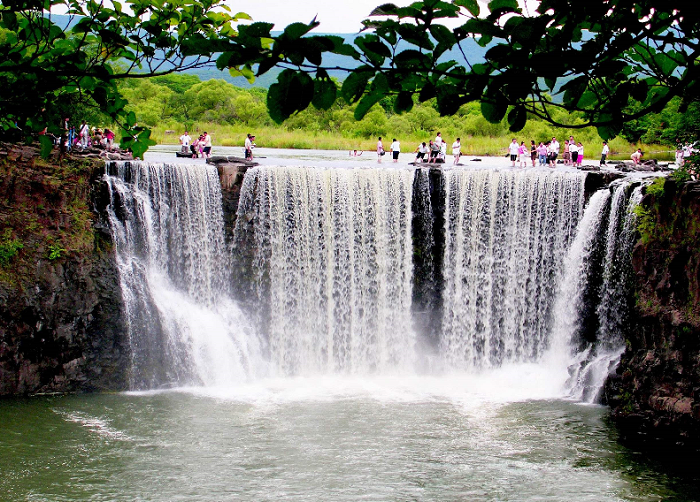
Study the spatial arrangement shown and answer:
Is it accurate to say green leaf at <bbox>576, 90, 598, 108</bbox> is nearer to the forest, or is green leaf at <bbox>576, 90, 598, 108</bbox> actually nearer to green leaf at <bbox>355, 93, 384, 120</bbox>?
green leaf at <bbox>355, 93, 384, 120</bbox>

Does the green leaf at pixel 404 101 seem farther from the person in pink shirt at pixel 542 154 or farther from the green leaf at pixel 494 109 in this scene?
the person in pink shirt at pixel 542 154

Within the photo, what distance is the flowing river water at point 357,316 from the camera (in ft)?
39.1

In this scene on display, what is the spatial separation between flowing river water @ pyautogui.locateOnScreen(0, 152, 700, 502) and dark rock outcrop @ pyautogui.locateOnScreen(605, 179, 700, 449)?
0.69 meters

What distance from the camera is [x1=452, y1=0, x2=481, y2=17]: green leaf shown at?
2.56 metres

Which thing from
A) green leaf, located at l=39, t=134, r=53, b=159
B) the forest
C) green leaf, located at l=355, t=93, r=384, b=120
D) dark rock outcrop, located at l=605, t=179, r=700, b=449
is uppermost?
the forest

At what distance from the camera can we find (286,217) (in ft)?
53.0

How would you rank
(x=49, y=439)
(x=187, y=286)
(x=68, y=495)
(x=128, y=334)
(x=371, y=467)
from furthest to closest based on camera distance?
(x=187, y=286) → (x=128, y=334) → (x=49, y=439) → (x=371, y=467) → (x=68, y=495)

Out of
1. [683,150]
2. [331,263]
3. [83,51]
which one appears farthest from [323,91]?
[683,150]

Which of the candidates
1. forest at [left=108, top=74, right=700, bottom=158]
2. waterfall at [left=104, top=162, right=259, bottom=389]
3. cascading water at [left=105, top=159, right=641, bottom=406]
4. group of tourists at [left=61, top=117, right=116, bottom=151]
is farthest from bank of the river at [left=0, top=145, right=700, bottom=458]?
group of tourists at [left=61, top=117, right=116, bottom=151]

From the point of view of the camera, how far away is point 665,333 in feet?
40.5

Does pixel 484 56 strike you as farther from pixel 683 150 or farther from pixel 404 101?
pixel 683 150

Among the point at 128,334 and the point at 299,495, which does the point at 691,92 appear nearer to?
the point at 299,495

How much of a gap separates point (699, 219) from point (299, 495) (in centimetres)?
742

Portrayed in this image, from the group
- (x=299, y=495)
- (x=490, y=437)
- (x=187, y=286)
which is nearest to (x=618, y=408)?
(x=490, y=437)
